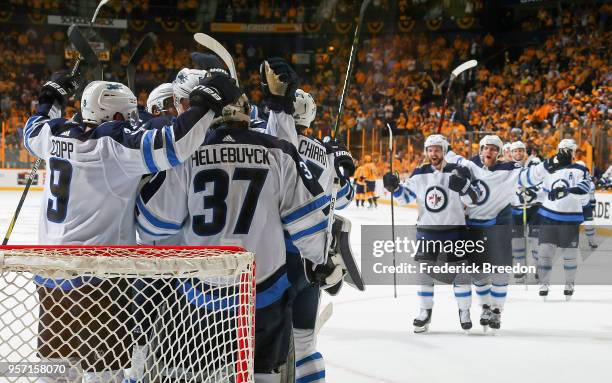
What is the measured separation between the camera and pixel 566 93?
15.5m

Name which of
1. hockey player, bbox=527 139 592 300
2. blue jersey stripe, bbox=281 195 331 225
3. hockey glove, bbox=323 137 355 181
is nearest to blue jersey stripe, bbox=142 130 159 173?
blue jersey stripe, bbox=281 195 331 225

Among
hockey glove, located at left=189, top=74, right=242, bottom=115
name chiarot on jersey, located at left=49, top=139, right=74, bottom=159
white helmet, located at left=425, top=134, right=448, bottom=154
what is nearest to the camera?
hockey glove, located at left=189, top=74, right=242, bottom=115

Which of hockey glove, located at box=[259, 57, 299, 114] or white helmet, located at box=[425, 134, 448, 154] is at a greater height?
hockey glove, located at box=[259, 57, 299, 114]

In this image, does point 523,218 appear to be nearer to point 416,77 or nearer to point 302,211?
point 302,211

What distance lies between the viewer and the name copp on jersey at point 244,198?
7.83 feet

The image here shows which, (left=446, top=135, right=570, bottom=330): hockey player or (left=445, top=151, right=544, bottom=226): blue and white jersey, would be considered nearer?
(left=446, top=135, right=570, bottom=330): hockey player

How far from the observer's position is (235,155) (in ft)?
7.85

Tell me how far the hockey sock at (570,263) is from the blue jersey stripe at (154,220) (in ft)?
14.3

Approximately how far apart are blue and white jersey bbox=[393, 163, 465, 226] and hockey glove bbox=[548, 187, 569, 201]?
1.68 m

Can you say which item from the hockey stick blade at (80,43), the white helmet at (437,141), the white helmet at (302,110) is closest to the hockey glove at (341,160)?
the white helmet at (302,110)

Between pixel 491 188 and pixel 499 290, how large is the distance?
0.84 metres

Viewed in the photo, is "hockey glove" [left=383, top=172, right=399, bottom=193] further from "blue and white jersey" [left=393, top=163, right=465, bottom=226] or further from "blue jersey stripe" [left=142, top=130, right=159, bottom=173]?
"blue jersey stripe" [left=142, top=130, right=159, bottom=173]

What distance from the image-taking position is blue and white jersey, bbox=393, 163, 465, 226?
4906mm

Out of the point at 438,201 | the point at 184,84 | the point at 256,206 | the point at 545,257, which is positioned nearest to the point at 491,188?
the point at 438,201
